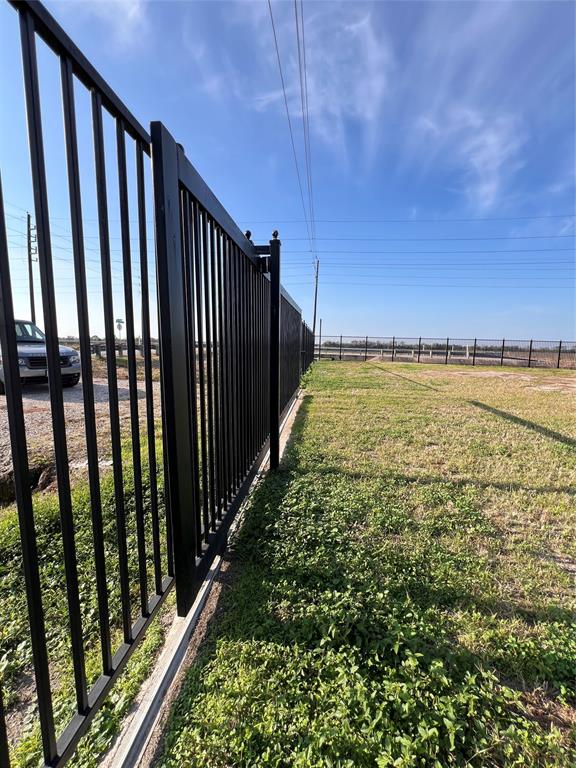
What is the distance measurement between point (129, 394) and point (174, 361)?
287mm

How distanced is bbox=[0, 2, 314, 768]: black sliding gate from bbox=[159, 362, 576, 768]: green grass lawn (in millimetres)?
322

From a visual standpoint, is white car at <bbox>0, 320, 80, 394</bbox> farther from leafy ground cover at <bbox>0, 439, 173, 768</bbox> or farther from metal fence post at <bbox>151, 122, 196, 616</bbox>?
metal fence post at <bbox>151, 122, 196, 616</bbox>

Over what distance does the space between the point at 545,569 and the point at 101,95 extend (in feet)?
8.87

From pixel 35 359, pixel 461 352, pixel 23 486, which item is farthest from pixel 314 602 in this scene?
pixel 461 352

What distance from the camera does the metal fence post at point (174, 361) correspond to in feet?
4.03

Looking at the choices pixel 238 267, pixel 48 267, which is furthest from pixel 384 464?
pixel 48 267

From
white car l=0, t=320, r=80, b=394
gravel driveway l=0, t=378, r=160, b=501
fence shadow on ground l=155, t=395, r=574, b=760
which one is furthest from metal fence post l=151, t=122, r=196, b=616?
white car l=0, t=320, r=80, b=394

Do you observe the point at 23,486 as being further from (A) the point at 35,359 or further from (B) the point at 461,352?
(B) the point at 461,352

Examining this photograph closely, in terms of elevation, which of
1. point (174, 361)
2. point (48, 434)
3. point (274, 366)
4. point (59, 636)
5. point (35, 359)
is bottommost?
point (59, 636)

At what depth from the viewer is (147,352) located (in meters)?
1.25

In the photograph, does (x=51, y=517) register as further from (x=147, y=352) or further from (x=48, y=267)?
(x=48, y=267)

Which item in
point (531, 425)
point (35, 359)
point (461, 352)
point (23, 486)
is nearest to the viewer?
point (23, 486)

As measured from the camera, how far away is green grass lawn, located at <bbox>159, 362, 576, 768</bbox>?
42.9 inches

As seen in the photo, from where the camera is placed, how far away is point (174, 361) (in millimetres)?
1341
